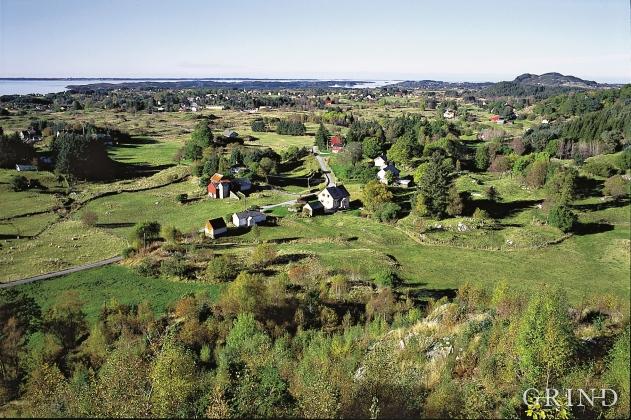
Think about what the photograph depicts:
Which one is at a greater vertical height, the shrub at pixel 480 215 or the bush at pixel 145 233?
the shrub at pixel 480 215

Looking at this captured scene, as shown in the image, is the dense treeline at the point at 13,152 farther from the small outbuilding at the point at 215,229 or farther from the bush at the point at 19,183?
the small outbuilding at the point at 215,229

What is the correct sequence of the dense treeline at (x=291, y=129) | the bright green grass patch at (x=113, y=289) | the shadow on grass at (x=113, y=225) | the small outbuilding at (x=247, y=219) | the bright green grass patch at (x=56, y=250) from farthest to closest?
the dense treeline at (x=291, y=129), the shadow on grass at (x=113, y=225), the small outbuilding at (x=247, y=219), the bright green grass patch at (x=56, y=250), the bright green grass patch at (x=113, y=289)

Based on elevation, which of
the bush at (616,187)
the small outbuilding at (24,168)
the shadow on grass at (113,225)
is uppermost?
the bush at (616,187)

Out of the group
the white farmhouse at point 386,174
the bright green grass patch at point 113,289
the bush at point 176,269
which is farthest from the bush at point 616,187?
the bush at point 176,269

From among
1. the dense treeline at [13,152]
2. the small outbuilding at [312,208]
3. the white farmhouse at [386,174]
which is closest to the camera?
the small outbuilding at [312,208]

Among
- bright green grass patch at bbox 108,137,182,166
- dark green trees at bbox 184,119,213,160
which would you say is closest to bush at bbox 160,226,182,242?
dark green trees at bbox 184,119,213,160

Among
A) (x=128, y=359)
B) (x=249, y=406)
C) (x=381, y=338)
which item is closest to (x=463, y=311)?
(x=381, y=338)

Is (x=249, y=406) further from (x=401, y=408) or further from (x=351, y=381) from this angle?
(x=401, y=408)

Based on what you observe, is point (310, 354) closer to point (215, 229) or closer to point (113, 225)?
point (215, 229)
